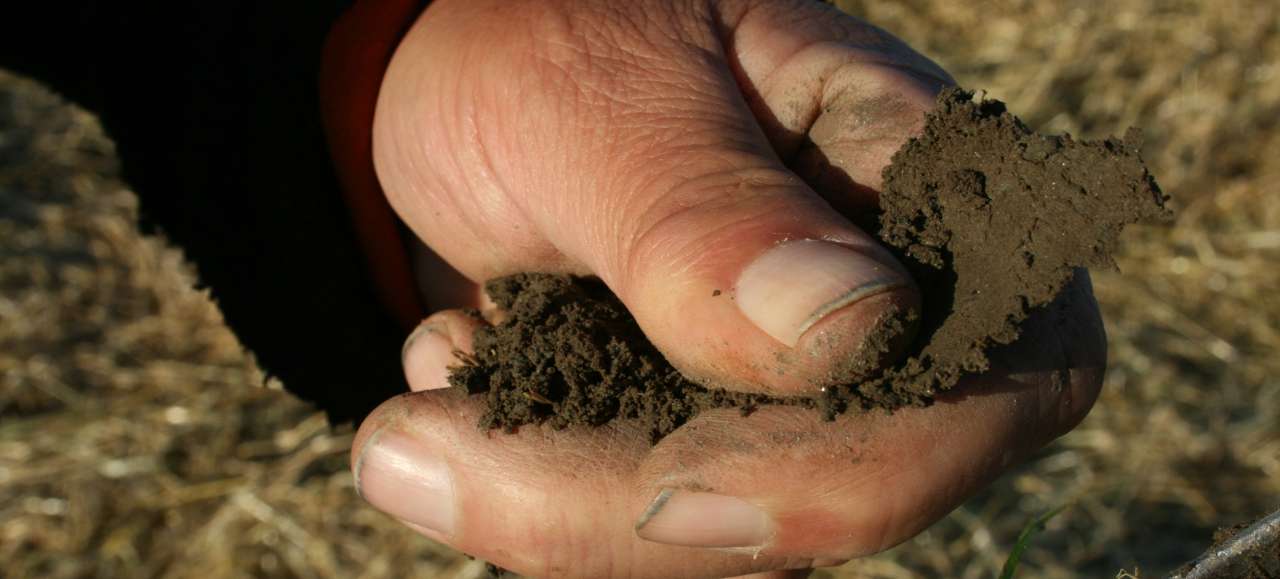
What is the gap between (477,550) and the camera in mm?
1643

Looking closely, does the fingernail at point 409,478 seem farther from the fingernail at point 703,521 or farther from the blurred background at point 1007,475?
the blurred background at point 1007,475

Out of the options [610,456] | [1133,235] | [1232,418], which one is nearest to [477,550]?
[610,456]

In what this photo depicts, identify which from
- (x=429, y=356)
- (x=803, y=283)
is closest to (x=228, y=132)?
(x=429, y=356)

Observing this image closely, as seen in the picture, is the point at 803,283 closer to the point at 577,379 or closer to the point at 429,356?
→ the point at 577,379

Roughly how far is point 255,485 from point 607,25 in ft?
6.93

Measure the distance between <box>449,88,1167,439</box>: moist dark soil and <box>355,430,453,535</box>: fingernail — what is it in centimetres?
12

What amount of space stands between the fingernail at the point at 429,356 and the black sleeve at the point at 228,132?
0.39 meters

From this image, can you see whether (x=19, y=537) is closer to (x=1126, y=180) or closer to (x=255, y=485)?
(x=255, y=485)

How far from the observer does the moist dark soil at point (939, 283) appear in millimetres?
1304

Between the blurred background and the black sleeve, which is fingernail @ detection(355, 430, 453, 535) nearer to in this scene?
the black sleeve

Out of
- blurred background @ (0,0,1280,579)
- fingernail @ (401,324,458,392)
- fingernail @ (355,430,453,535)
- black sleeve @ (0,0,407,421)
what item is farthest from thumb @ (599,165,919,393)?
blurred background @ (0,0,1280,579)

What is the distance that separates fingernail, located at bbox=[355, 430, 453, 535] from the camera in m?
1.61

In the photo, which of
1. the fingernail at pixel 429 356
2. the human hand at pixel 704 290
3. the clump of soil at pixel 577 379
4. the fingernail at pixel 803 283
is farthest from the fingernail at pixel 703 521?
the fingernail at pixel 429 356

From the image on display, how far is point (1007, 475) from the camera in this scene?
3252 millimetres
